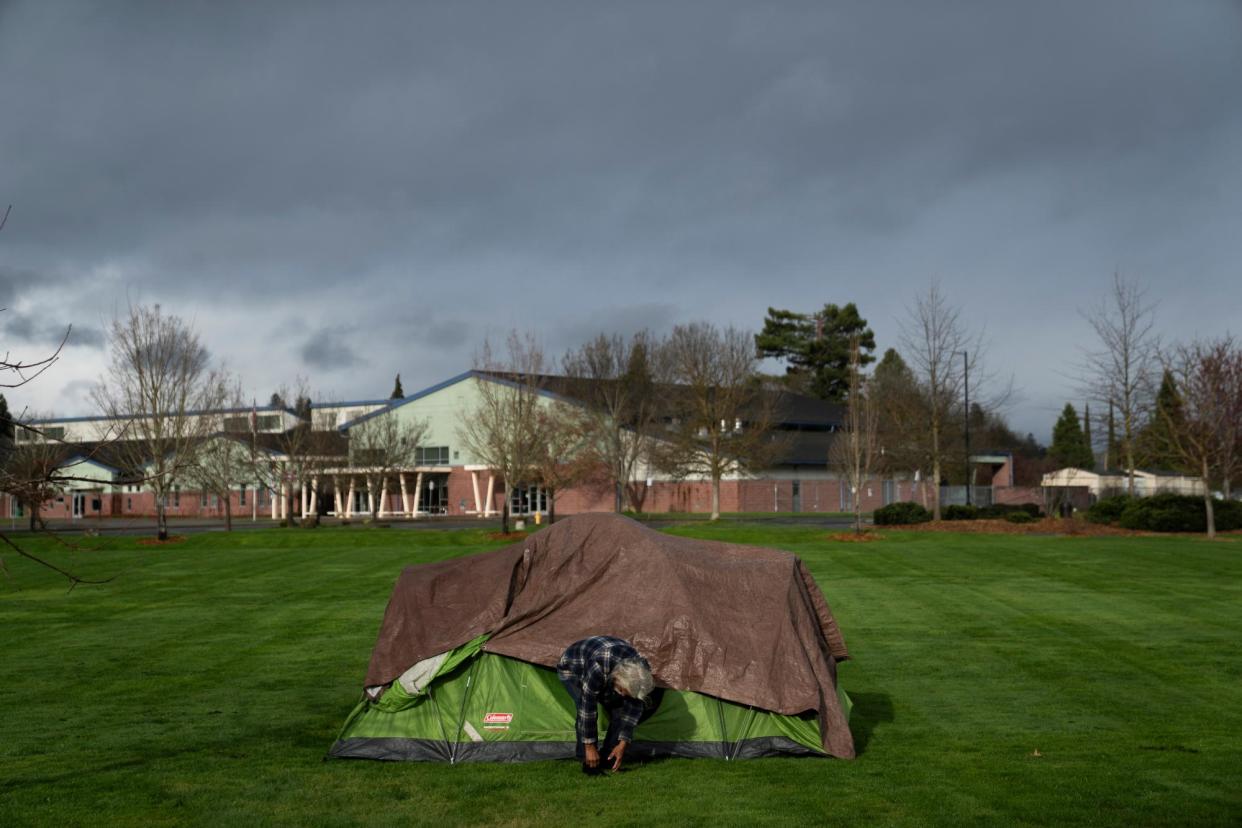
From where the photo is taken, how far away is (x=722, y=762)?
33.1ft

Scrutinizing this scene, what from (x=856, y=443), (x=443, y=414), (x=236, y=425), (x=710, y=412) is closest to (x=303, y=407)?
(x=236, y=425)

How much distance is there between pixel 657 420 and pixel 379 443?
1653 centimetres

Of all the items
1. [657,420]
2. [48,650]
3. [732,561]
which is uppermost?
[657,420]

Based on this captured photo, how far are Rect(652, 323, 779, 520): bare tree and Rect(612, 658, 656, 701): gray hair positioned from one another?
163 feet

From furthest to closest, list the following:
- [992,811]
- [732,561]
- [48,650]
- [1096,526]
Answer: [1096,526]
[48,650]
[732,561]
[992,811]

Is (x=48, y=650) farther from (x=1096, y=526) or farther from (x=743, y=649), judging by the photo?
(x=1096, y=526)

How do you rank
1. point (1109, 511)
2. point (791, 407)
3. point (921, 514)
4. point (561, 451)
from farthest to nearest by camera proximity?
point (791, 407) → point (561, 451) → point (921, 514) → point (1109, 511)

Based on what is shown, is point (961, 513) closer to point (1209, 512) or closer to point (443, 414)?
point (1209, 512)

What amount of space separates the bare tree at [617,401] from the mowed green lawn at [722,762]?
101ft

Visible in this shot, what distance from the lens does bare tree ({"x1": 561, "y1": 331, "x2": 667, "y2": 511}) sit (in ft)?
189

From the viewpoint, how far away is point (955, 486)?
242 feet

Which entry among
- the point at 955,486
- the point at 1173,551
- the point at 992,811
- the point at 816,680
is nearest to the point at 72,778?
the point at 816,680

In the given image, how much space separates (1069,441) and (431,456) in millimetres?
65409

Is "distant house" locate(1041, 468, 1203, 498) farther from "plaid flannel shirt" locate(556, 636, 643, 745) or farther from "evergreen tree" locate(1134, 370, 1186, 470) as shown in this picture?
"plaid flannel shirt" locate(556, 636, 643, 745)
